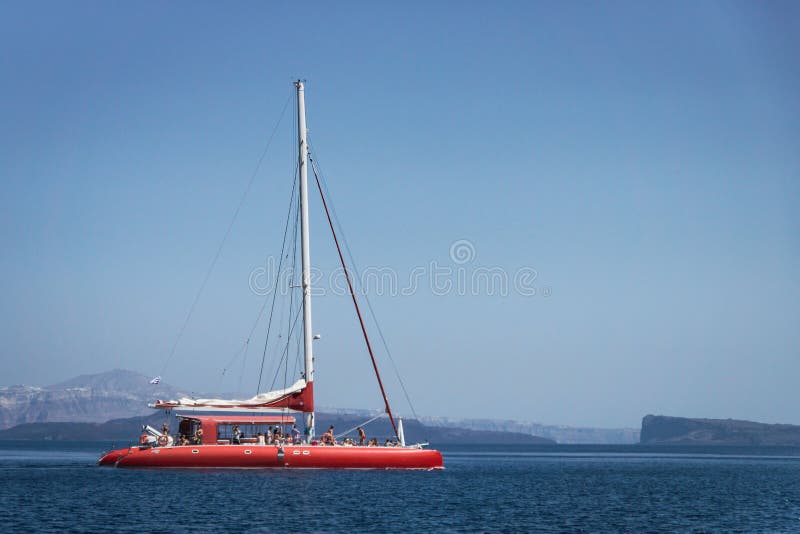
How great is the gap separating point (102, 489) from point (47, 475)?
17923 mm

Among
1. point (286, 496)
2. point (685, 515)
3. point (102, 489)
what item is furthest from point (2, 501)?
point (685, 515)

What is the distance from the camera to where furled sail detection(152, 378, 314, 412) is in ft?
209

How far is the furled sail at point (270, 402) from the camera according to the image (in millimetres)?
63812

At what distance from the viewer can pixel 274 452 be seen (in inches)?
2395

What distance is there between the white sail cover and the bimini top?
0.66 m

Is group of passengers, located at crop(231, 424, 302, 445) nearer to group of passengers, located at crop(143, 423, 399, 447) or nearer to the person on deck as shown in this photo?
group of passengers, located at crop(143, 423, 399, 447)

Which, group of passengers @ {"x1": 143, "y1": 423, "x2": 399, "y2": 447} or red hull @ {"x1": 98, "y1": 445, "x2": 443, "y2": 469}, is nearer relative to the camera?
red hull @ {"x1": 98, "y1": 445, "x2": 443, "y2": 469}

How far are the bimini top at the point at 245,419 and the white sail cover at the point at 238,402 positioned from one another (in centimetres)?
66

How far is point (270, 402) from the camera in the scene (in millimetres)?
64875

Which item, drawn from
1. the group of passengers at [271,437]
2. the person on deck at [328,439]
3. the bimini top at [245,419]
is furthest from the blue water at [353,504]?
the bimini top at [245,419]

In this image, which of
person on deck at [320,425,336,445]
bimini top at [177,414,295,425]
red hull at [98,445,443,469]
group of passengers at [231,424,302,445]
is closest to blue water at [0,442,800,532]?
red hull at [98,445,443,469]

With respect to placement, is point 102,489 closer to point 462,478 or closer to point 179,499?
point 179,499

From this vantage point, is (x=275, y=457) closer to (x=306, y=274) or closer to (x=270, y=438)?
(x=270, y=438)

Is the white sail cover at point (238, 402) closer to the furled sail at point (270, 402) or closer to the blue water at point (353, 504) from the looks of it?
the furled sail at point (270, 402)
